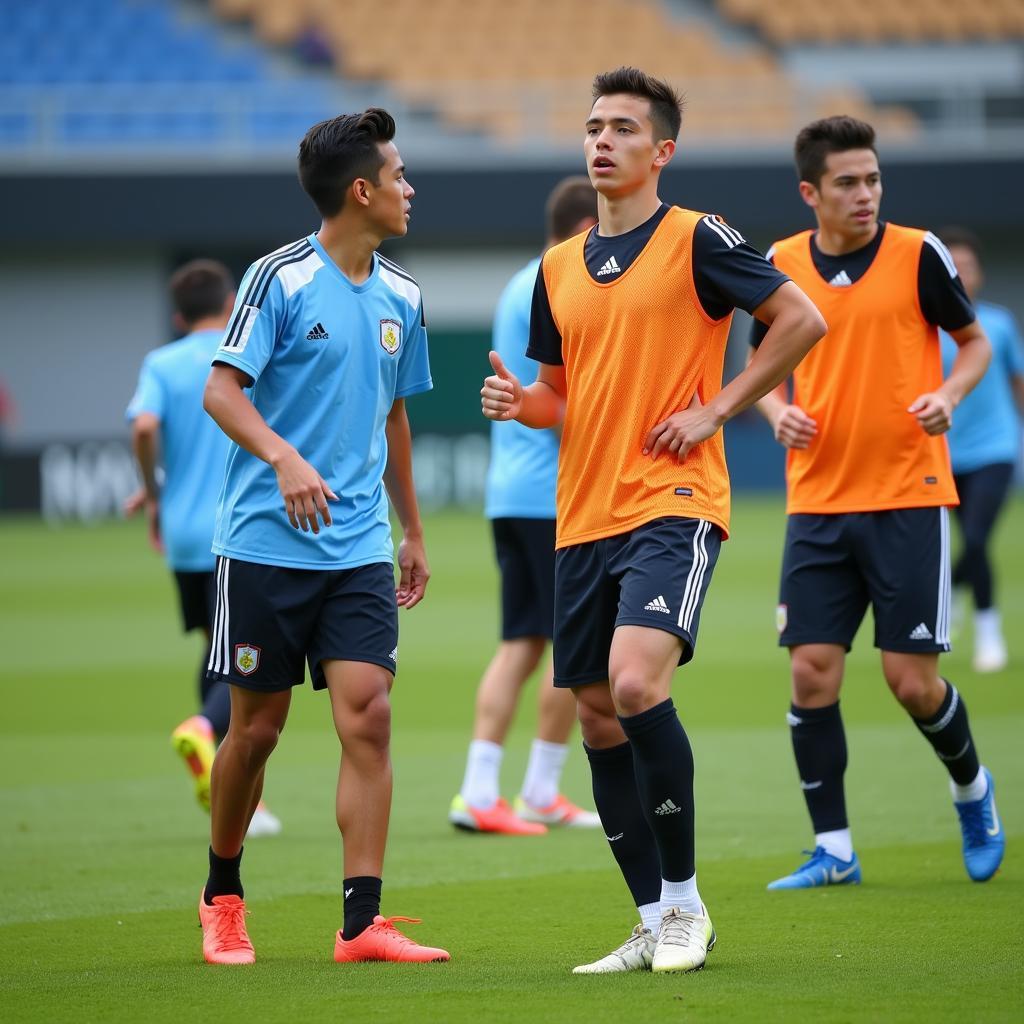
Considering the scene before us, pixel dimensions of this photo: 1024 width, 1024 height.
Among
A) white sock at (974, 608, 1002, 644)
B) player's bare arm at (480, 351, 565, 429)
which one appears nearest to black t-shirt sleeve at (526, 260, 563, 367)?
player's bare arm at (480, 351, 565, 429)

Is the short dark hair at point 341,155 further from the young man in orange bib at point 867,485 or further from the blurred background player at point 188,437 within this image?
the blurred background player at point 188,437

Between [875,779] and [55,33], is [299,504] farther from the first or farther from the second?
[55,33]

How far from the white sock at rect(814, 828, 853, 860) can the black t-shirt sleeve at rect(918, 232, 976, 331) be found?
1.81 meters

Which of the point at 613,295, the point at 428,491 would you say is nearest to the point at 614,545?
the point at 613,295

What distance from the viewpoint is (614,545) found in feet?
15.8

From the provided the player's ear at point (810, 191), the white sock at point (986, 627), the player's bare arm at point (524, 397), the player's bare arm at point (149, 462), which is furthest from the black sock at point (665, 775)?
the white sock at point (986, 627)

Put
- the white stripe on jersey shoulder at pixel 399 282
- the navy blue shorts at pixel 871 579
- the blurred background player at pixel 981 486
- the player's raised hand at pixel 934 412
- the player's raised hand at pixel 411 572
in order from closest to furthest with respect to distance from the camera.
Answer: the white stripe on jersey shoulder at pixel 399 282, the player's raised hand at pixel 411 572, the player's raised hand at pixel 934 412, the navy blue shorts at pixel 871 579, the blurred background player at pixel 981 486

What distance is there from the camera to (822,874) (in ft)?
19.8

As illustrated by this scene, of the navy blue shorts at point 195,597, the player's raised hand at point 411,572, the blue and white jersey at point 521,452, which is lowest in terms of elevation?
the navy blue shorts at point 195,597

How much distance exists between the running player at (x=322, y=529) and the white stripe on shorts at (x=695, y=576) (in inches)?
35.2

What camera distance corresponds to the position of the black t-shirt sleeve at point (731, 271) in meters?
4.76

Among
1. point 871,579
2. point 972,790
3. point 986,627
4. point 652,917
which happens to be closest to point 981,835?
point 972,790

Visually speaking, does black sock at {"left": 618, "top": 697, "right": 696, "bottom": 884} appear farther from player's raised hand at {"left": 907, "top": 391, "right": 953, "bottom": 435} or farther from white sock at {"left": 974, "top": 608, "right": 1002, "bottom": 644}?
white sock at {"left": 974, "top": 608, "right": 1002, "bottom": 644}

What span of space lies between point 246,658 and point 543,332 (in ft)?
4.21
